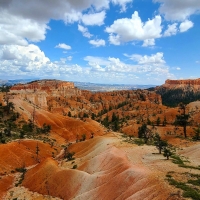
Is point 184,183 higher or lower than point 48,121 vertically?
higher

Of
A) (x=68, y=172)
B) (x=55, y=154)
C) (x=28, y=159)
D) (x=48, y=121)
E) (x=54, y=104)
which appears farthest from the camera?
(x=54, y=104)

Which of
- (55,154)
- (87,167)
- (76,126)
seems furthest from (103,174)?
(76,126)

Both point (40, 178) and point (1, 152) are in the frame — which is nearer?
point (40, 178)

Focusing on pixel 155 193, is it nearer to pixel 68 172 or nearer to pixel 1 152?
pixel 68 172

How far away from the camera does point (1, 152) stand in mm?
56938

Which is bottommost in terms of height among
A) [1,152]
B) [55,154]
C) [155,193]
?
[55,154]

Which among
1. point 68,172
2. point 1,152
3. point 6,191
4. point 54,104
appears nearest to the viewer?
point 68,172

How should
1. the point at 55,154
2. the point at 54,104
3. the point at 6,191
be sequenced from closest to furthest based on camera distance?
the point at 6,191, the point at 55,154, the point at 54,104

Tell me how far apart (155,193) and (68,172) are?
2012 cm

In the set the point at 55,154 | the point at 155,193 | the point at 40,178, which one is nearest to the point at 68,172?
the point at 40,178

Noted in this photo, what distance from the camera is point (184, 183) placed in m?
24.2

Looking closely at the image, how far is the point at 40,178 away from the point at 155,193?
87.7 feet

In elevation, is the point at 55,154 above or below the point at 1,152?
below

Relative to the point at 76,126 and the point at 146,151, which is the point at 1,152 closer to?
the point at 146,151
